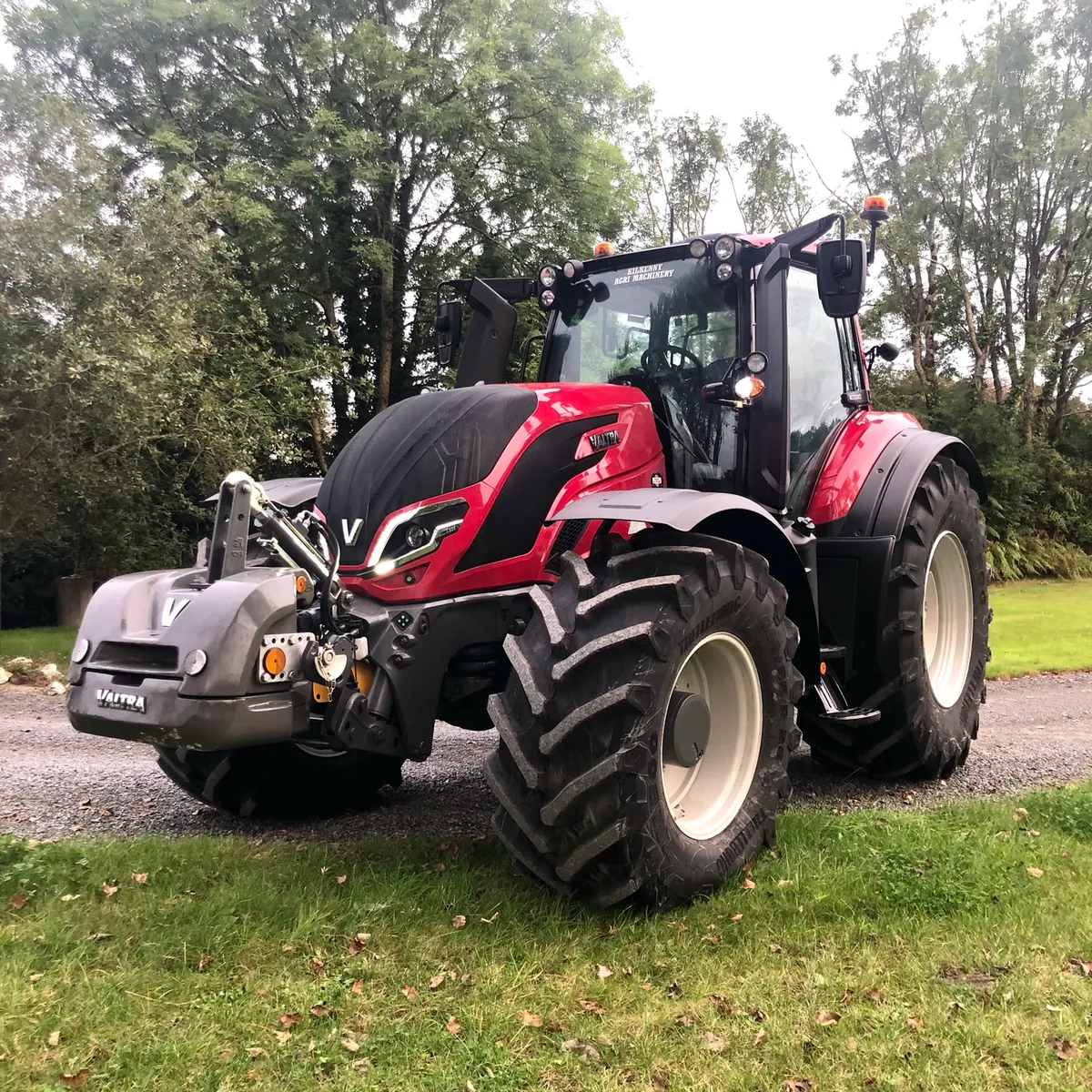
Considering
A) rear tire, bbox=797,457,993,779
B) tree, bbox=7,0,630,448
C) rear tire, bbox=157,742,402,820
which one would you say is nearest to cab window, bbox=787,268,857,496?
rear tire, bbox=797,457,993,779

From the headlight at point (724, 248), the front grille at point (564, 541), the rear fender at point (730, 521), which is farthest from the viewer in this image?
the headlight at point (724, 248)

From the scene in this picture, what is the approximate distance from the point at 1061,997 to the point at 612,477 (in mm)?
2507

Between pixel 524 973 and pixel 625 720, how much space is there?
0.85 metres

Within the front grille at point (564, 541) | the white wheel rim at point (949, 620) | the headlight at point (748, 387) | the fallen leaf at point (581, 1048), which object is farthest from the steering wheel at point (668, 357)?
the fallen leaf at point (581, 1048)

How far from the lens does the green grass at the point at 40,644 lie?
474 inches

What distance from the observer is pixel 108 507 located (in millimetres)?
13242

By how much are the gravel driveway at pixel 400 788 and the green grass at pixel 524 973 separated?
1.88ft

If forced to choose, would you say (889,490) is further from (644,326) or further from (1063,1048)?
(1063,1048)

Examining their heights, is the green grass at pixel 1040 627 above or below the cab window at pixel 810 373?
below

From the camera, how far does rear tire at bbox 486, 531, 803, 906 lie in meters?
3.12

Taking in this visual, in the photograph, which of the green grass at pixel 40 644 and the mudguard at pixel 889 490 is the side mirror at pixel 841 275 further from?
the green grass at pixel 40 644

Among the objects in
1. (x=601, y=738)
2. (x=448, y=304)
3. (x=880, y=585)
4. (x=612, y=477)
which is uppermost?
(x=448, y=304)

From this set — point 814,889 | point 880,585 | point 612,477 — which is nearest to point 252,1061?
point 814,889

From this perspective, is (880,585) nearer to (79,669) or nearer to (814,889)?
(814,889)
